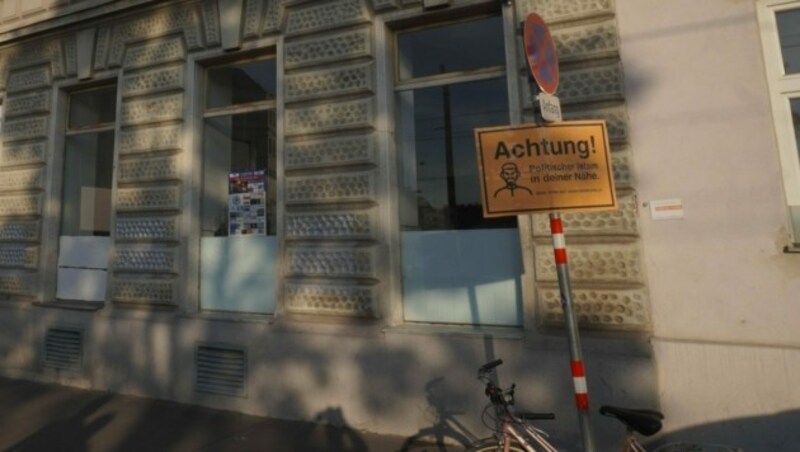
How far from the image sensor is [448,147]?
5.51m

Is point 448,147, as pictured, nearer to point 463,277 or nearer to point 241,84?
point 463,277

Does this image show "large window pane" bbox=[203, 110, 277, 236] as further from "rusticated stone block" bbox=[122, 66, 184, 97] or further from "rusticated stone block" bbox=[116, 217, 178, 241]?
"rusticated stone block" bbox=[122, 66, 184, 97]

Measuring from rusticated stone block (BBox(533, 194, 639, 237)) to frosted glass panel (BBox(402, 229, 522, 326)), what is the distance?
60 cm

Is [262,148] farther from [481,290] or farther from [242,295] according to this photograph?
[481,290]

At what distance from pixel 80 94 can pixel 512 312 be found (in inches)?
296

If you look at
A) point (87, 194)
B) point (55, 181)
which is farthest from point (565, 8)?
point (55, 181)

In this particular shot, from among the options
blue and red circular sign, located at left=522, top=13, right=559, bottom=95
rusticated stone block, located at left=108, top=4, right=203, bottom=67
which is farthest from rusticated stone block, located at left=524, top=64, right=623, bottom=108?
rusticated stone block, located at left=108, top=4, right=203, bottom=67

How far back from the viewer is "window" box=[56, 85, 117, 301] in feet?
23.8

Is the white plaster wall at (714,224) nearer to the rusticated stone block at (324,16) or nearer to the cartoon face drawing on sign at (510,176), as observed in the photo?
the cartoon face drawing on sign at (510,176)

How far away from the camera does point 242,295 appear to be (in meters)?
6.19

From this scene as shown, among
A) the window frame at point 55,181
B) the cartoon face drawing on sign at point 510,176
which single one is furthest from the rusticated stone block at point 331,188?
the window frame at point 55,181

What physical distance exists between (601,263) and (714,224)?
976 millimetres

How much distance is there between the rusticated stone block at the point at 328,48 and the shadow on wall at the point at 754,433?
4863mm

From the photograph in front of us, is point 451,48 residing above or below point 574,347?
above
